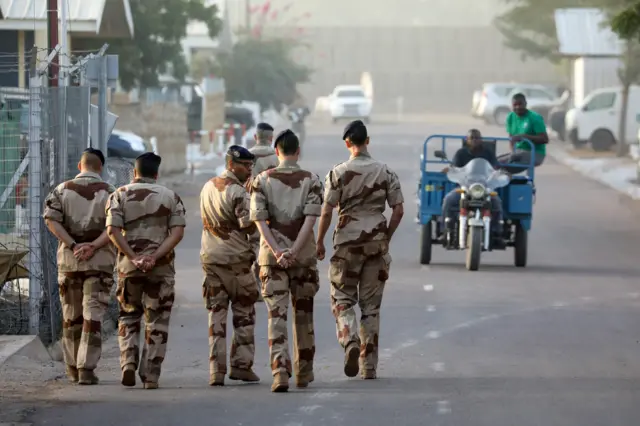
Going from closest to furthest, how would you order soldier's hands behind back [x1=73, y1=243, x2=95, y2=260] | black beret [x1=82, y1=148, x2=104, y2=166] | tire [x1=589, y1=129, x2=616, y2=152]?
soldier's hands behind back [x1=73, y1=243, x2=95, y2=260]
black beret [x1=82, y1=148, x2=104, y2=166]
tire [x1=589, y1=129, x2=616, y2=152]

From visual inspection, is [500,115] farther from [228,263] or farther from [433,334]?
[228,263]

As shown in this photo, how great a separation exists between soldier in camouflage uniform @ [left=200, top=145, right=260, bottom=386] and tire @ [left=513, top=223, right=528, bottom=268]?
26.4 ft

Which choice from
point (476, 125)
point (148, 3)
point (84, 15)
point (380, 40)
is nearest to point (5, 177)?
point (84, 15)

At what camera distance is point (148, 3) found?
111ft

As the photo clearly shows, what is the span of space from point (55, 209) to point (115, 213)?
1.91 feet

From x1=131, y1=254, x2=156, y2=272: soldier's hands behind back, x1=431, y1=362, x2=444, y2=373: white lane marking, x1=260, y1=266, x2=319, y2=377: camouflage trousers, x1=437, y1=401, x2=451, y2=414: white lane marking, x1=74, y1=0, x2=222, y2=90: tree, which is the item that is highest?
x1=74, y1=0, x2=222, y2=90: tree

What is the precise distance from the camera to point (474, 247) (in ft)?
58.1

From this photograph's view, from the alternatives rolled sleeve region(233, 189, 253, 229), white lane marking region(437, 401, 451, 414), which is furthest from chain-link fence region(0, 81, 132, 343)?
white lane marking region(437, 401, 451, 414)

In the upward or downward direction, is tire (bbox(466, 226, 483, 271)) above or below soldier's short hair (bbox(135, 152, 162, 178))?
below

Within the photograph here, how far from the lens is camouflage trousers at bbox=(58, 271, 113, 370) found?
35.6 ft

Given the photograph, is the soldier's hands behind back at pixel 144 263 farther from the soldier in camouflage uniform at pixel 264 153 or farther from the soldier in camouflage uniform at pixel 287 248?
the soldier in camouflage uniform at pixel 264 153

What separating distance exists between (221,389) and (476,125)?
174 feet

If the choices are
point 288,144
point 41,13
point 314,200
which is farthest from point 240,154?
point 41,13

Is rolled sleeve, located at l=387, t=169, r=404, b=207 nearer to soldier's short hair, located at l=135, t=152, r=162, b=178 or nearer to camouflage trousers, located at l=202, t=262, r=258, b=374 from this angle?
camouflage trousers, located at l=202, t=262, r=258, b=374
